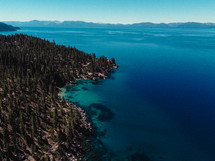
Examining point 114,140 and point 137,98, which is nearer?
point 114,140

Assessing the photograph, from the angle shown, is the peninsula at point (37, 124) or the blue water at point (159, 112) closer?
the peninsula at point (37, 124)

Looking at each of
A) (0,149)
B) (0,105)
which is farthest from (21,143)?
(0,105)

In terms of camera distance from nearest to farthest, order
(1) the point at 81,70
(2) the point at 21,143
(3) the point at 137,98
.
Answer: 1. (2) the point at 21,143
2. (3) the point at 137,98
3. (1) the point at 81,70

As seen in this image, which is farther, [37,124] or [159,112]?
[159,112]

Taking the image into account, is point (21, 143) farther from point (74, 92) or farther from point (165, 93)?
point (165, 93)

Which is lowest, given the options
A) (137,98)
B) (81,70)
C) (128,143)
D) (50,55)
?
(128,143)

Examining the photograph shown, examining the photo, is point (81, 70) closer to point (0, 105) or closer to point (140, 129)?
point (0, 105)

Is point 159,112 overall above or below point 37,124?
below

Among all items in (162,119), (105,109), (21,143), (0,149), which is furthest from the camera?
(105,109)

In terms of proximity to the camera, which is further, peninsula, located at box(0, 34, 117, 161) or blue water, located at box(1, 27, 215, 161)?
blue water, located at box(1, 27, 215, 161)

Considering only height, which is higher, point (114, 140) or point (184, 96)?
point (184, 96)
